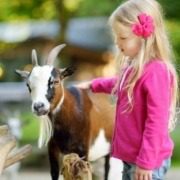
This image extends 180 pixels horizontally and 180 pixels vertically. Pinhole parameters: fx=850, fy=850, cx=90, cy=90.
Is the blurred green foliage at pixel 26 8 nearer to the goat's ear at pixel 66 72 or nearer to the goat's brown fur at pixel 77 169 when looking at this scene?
the goat's ear at pixel 66 72

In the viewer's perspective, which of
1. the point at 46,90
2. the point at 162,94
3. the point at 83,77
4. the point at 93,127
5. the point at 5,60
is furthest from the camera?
the point at 5,60

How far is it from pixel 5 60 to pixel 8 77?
177 centimetres

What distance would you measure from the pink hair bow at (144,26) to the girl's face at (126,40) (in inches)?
1.1

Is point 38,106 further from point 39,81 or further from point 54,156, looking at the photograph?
point 54,156

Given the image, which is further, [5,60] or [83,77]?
[5,60]

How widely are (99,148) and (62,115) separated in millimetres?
358

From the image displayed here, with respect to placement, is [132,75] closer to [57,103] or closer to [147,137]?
[147,137]

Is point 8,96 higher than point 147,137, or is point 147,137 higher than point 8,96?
point 147,137

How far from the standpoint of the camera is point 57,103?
14.0 feet

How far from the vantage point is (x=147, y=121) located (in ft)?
11.9

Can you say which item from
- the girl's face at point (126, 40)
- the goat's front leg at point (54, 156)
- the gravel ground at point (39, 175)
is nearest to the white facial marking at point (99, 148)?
the goat's front leg at point (54, 156)

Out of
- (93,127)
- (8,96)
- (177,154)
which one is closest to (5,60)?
(8,96)

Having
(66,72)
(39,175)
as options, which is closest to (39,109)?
(66,72)

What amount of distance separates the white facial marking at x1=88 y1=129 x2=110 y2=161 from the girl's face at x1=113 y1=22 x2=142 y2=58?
890mm
